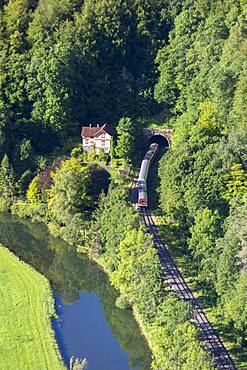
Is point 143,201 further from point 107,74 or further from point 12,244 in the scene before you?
point 107,74

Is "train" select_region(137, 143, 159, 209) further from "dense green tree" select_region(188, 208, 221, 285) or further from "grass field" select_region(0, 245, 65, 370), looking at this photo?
"grass field" select_region(0, 245, 65, 370)

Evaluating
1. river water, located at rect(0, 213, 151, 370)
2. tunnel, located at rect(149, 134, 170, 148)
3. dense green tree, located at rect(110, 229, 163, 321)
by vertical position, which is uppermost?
tunnel, located at rect(149, 134, 170, 148)

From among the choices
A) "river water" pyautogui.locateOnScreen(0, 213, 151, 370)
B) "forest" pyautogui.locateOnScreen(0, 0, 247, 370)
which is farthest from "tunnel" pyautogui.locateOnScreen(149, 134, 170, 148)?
"river water" pyautogui.locateOnScreen(0, 213, 151, 370)

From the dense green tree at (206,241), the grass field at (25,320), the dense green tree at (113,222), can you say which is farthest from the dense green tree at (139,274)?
the grass field at (25,320)

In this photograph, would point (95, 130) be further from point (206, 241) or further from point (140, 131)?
point (206, 241)

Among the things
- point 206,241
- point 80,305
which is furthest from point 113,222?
point 206,241

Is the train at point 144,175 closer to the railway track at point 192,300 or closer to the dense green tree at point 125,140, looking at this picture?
the railway track at point 192,300

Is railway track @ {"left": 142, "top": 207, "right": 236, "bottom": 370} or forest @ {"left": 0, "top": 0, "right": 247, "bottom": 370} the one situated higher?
forest @ {"left": 0, "top": 0, "right": 247, "bottom": 370}
